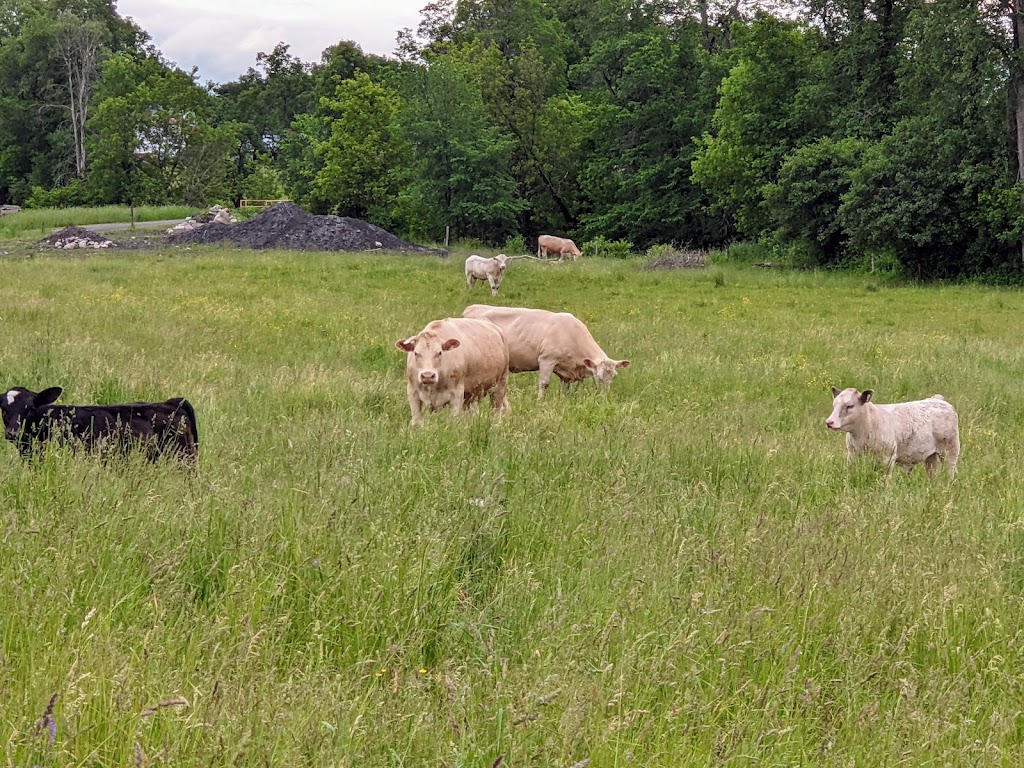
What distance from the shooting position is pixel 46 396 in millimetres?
6828

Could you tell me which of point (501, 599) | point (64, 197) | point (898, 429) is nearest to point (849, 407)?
point (898, 429)

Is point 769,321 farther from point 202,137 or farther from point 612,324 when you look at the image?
point 202,137

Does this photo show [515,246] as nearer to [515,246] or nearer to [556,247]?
[515,246]

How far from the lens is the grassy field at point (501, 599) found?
2838 millimetres

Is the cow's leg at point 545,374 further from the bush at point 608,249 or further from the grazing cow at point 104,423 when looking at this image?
the bush at point 608,249

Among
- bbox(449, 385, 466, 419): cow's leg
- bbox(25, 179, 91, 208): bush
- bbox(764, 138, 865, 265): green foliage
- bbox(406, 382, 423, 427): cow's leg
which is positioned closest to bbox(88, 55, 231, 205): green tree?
bbox(25, 179, 91, 208): bush

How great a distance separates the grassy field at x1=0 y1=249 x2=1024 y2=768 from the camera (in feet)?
9.31

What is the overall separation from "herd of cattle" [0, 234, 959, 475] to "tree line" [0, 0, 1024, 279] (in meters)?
25.0

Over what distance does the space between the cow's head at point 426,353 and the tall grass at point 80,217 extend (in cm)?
4529

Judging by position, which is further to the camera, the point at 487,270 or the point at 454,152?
the point at 454,152

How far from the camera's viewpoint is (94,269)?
89.3ft

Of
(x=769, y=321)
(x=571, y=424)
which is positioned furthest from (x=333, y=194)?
(x=571, y=424)

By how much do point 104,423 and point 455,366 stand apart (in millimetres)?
4372

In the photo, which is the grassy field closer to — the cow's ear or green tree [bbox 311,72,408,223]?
the cow's ear
